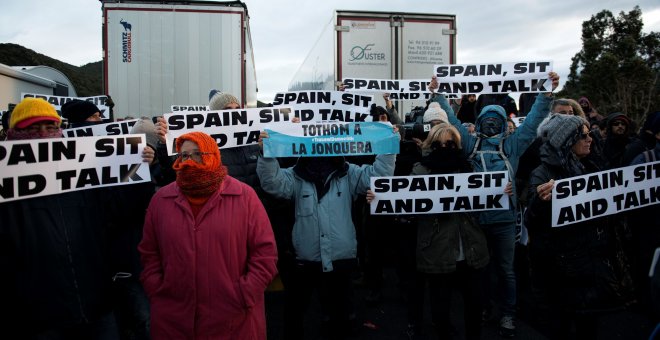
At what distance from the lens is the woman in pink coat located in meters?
2.79

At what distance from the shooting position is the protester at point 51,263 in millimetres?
2777

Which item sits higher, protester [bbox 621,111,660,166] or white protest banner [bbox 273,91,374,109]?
white protest banner [bbox 273,91,374,109]

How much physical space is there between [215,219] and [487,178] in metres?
2.53

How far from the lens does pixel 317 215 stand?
3969mm

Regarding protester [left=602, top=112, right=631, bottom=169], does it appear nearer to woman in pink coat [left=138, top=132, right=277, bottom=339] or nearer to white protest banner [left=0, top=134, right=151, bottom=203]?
woman in pink coat [left=138, top=132, right=277, bottom=339]

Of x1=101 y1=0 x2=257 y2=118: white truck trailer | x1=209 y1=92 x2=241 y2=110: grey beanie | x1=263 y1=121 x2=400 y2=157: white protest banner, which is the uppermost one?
x1=101 y1=0 x2=257 y2=118: white truck trailer

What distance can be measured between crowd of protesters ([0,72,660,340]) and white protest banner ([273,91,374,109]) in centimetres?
53

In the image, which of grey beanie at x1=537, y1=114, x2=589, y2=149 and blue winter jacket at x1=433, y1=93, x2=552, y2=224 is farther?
blue winter jacket at x1=433, y1=93, x2=552, y2=224

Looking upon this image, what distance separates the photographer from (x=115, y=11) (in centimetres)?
842

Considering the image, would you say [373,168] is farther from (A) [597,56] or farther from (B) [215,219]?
(A) [597,56]

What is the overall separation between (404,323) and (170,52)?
6313mm

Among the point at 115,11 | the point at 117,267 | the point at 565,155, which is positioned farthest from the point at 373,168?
the point at 115,11

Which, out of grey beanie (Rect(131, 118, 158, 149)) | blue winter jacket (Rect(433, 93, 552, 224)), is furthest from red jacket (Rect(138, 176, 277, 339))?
blue winter jacket (Rect(433, 93, 552, 224))

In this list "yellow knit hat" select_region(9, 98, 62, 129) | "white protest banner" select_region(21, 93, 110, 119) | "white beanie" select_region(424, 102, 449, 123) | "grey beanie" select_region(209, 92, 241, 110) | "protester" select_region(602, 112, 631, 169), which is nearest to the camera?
"yellow knit hat" select_region(9, 98, 62, 129)
